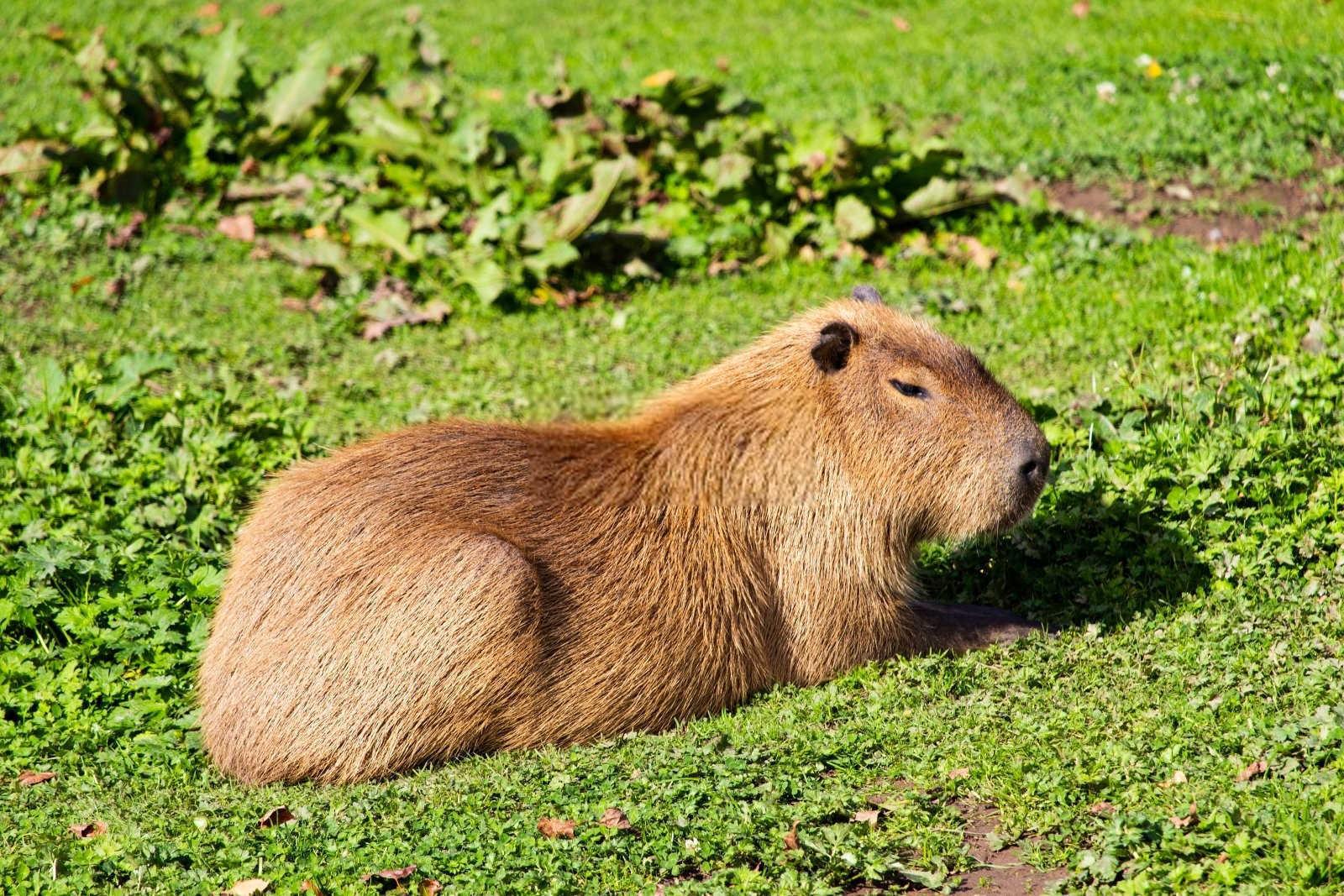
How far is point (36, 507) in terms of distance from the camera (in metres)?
5.57

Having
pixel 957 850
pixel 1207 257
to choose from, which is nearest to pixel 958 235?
pixel 1207 257

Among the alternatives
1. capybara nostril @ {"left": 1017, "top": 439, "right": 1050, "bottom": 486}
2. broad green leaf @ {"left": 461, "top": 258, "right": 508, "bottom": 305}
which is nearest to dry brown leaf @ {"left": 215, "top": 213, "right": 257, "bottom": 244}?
broad green leaf @ {"left": 461, "top": 258, "right": 508, "bottom": 305}

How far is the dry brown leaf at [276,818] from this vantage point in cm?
391

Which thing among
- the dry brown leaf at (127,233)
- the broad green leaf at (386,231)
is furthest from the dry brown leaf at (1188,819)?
the dry brown leaf at (127,233)

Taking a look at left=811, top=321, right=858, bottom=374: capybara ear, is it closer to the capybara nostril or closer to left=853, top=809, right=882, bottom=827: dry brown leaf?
the capybara nostril

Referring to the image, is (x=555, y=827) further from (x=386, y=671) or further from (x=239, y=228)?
(x=239, y=228)

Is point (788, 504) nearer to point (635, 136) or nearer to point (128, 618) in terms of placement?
point (128, 618)

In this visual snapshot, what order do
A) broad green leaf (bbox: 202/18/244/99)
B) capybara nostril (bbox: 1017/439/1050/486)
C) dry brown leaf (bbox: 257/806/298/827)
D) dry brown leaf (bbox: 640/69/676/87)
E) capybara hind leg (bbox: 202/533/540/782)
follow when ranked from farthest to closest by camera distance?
dry brown leaf (bbox: 640/69/676/87) < broad green leaf (bbox: 202/18/244/99) < capybara nostril (bbox: 1017/439/1050/486) < capybara hind leg (bbox: 202/533/540/782) < dry brown leaf (bbox: 257/806/298/827)

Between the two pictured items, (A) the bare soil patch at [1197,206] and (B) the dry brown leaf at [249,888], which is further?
(A) the bare soil patch at [1197,206]

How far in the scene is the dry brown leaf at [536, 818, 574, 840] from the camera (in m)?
3.67

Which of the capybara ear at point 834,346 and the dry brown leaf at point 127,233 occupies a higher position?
the capybara ear at point 834,346

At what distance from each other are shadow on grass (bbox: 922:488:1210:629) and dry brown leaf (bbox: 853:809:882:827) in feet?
4.45

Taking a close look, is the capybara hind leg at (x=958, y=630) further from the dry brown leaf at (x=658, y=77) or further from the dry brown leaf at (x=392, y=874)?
the dry brown leaf at (x=658, y=77)

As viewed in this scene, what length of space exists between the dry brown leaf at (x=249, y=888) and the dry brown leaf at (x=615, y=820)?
0.84m
